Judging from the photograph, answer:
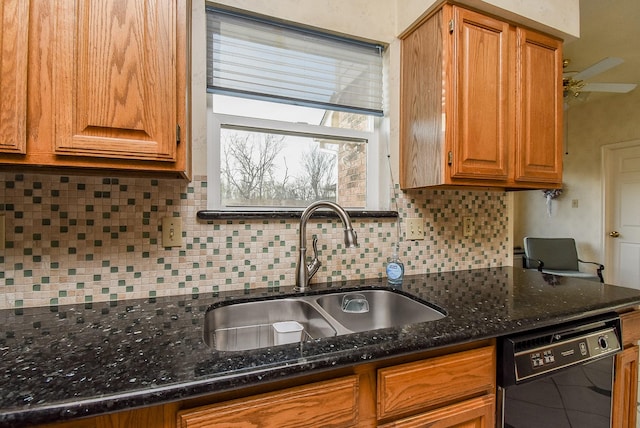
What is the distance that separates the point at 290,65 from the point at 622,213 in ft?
15.0

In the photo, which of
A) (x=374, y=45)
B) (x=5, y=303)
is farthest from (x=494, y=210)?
(x=5, y=303)

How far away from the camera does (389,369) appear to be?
0.77 m

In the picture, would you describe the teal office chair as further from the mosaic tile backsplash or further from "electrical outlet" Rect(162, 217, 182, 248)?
"electrical outlet" Rect(162, 217, 182, 248)

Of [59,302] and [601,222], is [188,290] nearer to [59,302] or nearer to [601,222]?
[59,302]

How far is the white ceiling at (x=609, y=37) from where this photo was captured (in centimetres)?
226

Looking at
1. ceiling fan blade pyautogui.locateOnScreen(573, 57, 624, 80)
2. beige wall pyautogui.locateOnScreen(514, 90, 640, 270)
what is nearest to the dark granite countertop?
ceiling fan blade pyautogui.locateOnScreen(573, 57, 624, 80)

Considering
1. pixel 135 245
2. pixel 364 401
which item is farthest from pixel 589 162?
pixel 135 245

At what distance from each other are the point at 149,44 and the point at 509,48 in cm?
149

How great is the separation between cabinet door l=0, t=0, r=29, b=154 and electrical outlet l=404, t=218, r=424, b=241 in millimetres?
1466

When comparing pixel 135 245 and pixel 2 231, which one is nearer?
pixel 2 231

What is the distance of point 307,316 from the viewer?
1.21m

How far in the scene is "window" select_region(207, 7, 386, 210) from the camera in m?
1.37

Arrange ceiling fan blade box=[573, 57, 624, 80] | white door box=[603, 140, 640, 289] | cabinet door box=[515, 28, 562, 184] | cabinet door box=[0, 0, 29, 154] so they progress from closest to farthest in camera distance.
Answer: cabinet door box=[0, 0, 29, 154]
cabinet door box=[515, 28, 562, 184]
ceiling fan blade box=[573, 57, 624, 80]
white door box=[603, 140, 640, 289]

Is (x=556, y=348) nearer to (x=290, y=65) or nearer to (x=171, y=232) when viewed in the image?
(x=171, y=232)
